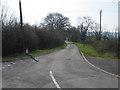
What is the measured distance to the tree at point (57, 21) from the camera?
7274cm

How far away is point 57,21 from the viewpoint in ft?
246

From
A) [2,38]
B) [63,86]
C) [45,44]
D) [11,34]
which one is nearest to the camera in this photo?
[63,86]

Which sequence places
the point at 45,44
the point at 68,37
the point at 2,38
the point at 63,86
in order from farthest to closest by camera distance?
the point at 68,37, the point at 45,44, the point at 2,38, the point at 63,86

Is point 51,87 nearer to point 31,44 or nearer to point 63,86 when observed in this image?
point 63,86

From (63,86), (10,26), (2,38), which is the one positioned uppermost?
(10,26)

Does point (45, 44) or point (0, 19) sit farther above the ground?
point (0, 19)

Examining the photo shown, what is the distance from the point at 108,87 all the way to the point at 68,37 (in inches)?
3744

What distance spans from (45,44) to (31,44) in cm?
1029

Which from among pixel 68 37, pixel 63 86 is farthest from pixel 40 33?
pixel 68 37

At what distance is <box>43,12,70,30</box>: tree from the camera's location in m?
72.7

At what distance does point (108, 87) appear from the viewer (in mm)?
7574

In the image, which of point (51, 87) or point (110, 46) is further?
point (110, 46)

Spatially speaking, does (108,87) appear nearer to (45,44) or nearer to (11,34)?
(11,34)

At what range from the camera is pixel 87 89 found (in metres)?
7.24
